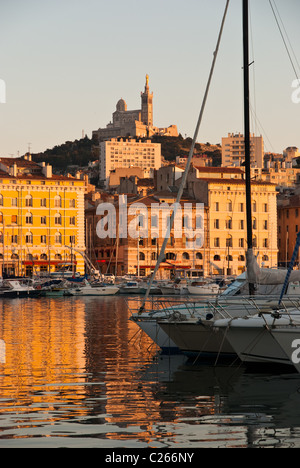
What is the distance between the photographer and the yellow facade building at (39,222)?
313 ft

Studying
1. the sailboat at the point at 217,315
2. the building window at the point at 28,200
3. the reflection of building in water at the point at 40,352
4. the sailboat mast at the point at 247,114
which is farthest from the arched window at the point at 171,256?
the sailboat at the point at 217,315

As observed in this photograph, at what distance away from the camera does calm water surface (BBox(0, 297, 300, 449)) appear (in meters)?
13.5

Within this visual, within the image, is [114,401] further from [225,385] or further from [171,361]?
[171,361]

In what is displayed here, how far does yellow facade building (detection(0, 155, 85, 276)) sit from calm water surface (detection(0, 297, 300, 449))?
67795 millimetres

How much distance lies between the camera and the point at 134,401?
55.6 ft

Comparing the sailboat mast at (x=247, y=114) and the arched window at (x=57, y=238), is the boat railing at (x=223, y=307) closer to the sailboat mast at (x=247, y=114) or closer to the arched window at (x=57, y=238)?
the sailboat mast at (x=247, y=114)

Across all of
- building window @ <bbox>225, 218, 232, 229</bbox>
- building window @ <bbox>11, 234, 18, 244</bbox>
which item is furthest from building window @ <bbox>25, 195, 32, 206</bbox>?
building window @ <bbox>225, 218, 232, 229</bbox>

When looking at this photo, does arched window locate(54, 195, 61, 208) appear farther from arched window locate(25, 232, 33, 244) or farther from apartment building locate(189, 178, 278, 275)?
apartment building locate(189, 178, 278, 275)

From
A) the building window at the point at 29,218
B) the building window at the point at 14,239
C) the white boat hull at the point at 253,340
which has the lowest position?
the white boat hull at the point at 253,340

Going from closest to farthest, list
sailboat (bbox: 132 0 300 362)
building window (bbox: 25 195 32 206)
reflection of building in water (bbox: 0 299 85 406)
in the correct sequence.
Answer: reflection of building in water (bbox: 0 299 85 406) < sailboat (bbox: 132 0 300 362) < building window (bbox: 25 195 32 206)

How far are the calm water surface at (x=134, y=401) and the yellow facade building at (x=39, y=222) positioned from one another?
67.8 meters

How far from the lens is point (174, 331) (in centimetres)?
2245

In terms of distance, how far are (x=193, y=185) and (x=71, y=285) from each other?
3578 centimetres
